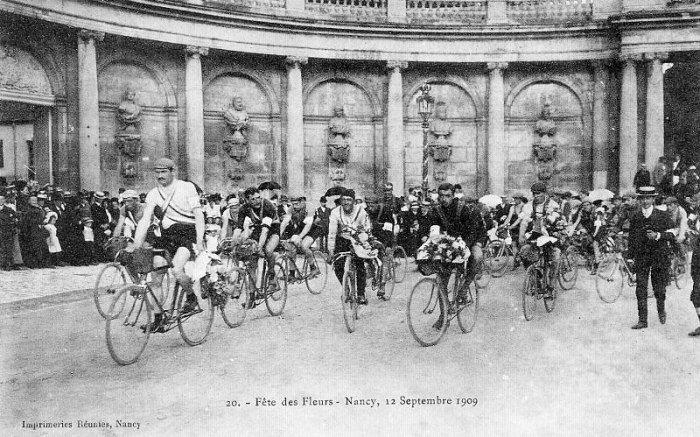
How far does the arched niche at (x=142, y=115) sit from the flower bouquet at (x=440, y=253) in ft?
49.0

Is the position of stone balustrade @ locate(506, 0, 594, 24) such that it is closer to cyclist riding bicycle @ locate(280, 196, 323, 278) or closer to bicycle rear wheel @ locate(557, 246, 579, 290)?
bicycle rear wheel @ locate(557, 246, 579, 290)

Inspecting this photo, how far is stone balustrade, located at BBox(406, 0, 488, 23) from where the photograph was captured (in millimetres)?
24141

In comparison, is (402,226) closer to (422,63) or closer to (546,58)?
(422,63)

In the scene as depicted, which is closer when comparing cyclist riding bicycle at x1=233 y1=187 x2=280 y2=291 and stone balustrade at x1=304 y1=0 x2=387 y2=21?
cyclist riding bicycle at x1=233 y1=187 x2=280 y2=291

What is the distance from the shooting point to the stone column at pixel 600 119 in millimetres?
23812

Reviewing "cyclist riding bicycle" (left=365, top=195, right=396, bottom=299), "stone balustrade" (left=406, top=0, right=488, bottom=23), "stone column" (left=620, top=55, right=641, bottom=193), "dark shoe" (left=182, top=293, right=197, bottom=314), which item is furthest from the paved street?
"stone balustrade" (left=406, top=0, right=488, bottom=23)

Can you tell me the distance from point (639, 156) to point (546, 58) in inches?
195

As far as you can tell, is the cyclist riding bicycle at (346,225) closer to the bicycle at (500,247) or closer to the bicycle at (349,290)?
the bicycle at (349,290)

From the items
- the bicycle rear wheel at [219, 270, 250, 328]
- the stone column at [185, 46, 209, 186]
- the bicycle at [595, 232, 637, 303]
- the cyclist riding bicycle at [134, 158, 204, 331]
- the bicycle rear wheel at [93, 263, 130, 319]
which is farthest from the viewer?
the stone column at [185, 46, 209, 186]

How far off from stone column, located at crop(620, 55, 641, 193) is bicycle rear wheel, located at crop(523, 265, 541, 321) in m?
14.4

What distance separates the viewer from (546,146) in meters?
24.6

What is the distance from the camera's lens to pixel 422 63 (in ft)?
79.3

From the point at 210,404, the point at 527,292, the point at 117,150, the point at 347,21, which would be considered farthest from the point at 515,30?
the point at 210,404

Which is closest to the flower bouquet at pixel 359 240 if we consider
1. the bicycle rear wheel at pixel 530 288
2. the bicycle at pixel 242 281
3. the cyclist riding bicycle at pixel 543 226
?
the bicycle at pixel 242 281
